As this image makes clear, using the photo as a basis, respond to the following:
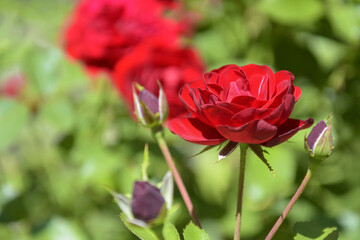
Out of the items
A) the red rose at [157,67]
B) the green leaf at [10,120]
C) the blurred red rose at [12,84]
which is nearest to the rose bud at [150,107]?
the red rose at [157,67]

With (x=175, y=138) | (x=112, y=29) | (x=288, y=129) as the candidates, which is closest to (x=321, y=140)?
(x=288, y=129)

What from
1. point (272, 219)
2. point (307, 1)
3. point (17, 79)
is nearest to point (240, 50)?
point (307, 1)

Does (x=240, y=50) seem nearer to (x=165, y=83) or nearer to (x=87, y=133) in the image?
(x=165, y=83)

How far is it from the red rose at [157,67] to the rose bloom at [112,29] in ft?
0.16

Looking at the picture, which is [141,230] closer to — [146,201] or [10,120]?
[146,201]

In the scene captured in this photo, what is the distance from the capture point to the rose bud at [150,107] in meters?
0.73

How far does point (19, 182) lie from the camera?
6.05 ft

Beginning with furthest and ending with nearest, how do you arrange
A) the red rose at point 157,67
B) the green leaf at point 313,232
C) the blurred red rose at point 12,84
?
the blurred red rose at point 12,84, the red rose at point 157,67, the green leaf at point 313,232

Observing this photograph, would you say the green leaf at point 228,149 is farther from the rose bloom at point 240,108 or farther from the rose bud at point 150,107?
the rose bud at point 150,107

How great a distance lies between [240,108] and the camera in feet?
1.98

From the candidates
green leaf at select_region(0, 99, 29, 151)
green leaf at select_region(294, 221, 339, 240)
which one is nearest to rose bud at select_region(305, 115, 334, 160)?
green leaf at select_region(294, 221, 339, 240)

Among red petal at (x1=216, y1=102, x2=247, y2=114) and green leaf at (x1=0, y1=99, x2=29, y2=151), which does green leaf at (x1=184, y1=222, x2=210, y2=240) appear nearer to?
red petal at (x1=216, y1=102, x2=247, y2=114)

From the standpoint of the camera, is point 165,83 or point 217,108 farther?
point 165,83

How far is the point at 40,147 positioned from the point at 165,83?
831 millimetres
